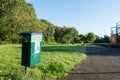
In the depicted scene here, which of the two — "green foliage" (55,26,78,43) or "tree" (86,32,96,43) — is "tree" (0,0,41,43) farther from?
"tree" (86,32,96,43)

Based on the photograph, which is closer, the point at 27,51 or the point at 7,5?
the point at 27,51

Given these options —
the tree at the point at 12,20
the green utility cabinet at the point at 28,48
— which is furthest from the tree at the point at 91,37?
the green utility cabinet at the point at 28,48

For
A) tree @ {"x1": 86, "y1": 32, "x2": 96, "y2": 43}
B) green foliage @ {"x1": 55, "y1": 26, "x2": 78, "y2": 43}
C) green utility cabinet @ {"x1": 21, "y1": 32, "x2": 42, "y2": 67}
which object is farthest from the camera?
tree @ {"x1": 86, "y1": 32, "x2": 96, "y2": 43}

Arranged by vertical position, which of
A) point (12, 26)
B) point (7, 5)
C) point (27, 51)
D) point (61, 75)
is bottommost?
point (61, 75)

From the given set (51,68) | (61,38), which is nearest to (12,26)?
(51,68)

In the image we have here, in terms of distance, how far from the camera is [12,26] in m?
40.0

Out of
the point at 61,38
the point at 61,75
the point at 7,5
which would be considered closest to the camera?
the point at 61,75

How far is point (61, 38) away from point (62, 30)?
8.60 ft

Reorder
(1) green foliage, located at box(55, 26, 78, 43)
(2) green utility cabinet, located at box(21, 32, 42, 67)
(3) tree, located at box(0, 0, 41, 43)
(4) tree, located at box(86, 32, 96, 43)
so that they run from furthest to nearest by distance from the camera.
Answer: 1. (4) tree, located at box(86, 32, 96, 43)
2. (1) green foliage, located at box(55, 26, 78, 43)
3. (3) tree, located at box(0, 0, 41, 43)
4. (2) green utility cabinet, located at box(21, 32, 42, 67)

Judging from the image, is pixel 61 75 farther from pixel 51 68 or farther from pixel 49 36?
pixel 49 36

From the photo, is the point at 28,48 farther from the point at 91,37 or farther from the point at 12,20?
the point at 91,37

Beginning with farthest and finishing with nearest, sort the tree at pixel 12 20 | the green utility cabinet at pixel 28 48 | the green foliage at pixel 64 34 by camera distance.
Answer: the green foliage at pixel 64 34 < the tree at pixel 12 20 < the green utility cabinet at pixel 28 48

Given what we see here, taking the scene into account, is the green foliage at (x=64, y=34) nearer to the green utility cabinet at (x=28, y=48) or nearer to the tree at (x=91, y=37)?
the tree at (x=91, y=37)

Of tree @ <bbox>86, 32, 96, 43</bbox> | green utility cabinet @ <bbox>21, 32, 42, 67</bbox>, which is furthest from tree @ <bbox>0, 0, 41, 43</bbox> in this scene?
tree @ <bbox>86, 32, 96, 43</bbox>
